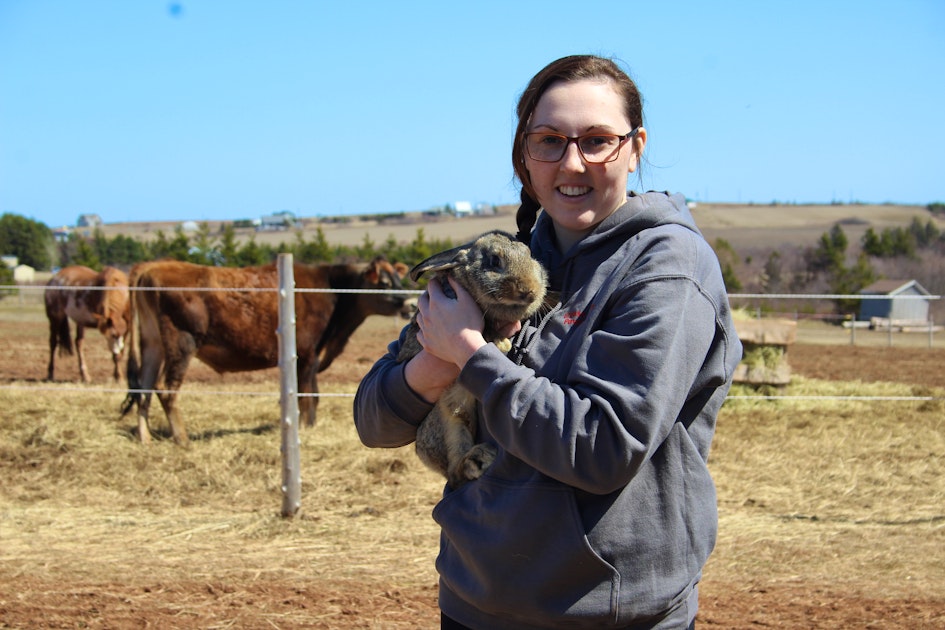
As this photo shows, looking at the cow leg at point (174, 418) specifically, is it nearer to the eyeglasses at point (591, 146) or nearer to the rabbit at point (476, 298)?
the rabbit at point (476, 298)

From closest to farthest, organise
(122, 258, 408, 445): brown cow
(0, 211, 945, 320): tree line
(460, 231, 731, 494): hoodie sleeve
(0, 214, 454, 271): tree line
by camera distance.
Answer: (460, 231, 731, 494): hoodie sleeve
(122, 258, 408, 445): brown cow
(0, 211, 945, 320): tree line
(0, 214, 454, 271): tree line

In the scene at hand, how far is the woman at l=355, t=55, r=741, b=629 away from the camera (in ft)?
5.38

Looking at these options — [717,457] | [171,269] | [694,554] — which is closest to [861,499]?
[717,457]

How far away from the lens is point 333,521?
6.77 meters

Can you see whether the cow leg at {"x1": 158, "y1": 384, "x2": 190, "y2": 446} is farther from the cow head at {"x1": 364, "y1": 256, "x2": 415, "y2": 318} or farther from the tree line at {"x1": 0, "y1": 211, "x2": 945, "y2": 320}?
the tree line at {"x1": 0, "y1": 211, "x2": 945, "y2": 320}

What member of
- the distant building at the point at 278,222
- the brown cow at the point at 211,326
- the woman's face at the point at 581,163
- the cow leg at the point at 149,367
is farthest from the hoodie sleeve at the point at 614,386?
the distant building at the point at 278,222

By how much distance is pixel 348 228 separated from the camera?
255 ft

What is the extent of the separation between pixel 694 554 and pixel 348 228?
77.5m

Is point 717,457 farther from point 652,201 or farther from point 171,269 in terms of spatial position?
point 652,201

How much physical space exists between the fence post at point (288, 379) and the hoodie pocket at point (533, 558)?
4.90 metres

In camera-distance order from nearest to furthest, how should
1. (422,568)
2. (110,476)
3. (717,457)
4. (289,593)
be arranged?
1. (289,593)
2. (422,568)
3. (110,476)
4. (717,457)

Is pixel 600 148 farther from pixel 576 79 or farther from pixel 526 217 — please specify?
pixel 526 217

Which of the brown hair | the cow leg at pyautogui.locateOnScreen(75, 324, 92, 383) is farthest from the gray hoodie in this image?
the cow leg at pyautogui.locateOnScreen(75, 324, 92, 383)

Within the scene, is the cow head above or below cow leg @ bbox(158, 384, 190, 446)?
above
